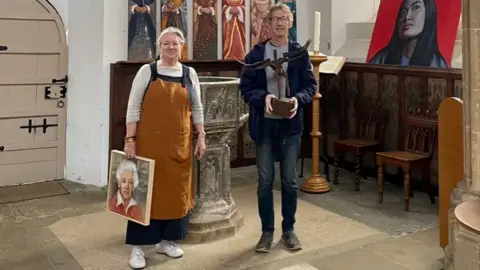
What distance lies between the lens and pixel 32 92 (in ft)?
16.7

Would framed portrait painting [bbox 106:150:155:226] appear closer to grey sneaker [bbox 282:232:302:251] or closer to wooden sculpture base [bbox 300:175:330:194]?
grey sneaker [bbox 282:232:302:251]

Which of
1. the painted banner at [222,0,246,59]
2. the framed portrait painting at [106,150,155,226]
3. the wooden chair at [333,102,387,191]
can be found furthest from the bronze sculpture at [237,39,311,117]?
the painted banner at [222,0,246,59]

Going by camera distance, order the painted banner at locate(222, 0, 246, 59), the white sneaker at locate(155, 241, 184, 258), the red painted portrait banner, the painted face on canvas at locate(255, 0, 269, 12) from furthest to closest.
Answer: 1. the painted face on canvas at locate(255, 0, 269, 12)
2. the painted banner at locate(222, 0, 246, 59)
3. the red painted portrait banner
4. the white sneaker at locate(155, 241, 184, 258)

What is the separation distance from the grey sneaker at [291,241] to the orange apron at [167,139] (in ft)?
2.38

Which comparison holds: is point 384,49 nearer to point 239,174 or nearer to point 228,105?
point 239,174

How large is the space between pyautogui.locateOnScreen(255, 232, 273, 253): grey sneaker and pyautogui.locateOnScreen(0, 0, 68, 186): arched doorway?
2643mm

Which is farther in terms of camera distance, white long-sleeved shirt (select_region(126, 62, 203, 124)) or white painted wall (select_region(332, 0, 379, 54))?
white painted wall (select_region(332, 0, 379, 54))

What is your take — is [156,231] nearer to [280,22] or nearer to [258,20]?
[280,22]

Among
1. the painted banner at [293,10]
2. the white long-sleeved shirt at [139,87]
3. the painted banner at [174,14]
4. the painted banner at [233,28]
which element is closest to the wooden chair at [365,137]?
the painted banner at [293,10]

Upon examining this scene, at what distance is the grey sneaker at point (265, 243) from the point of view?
3.39m

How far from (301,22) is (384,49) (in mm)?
1108

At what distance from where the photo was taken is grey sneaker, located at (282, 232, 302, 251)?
11.3 feet

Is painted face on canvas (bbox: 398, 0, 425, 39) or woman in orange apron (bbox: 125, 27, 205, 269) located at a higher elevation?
painted face on canvas (bbox: 398, 0, 425, 39)

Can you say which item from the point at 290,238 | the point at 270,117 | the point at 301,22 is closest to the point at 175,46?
the point at 270,117
